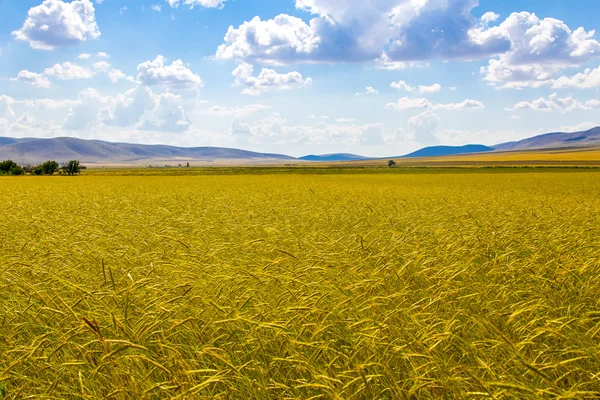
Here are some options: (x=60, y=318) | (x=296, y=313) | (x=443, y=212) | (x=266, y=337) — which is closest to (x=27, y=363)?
(x=60, y=318)

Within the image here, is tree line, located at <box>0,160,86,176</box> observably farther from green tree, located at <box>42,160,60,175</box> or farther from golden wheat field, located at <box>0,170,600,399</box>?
golden wheat field, located at <box>0,170,600,399</box>

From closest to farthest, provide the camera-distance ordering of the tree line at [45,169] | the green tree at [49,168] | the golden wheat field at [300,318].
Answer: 1. the golden wheat field at [300,318]
2. the tree line at [45,169]
3. the green tree at [49,168]

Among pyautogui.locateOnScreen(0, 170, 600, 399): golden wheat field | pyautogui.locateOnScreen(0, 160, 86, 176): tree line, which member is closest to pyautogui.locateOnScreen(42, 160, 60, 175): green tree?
pyautogui.locateOnScreen(0, 160, 86, 176): tree line

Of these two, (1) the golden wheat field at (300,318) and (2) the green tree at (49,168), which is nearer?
(1) the golden wheat field at (300,318)

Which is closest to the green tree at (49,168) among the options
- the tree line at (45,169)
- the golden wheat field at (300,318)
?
the tree line at (45,169)

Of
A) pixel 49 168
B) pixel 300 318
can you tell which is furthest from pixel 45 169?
pixel 300 318

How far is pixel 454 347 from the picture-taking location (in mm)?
3805

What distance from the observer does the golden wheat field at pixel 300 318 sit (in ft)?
10.7

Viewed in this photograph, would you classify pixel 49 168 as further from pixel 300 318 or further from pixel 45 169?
pixel 300 318

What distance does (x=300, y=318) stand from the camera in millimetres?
4086

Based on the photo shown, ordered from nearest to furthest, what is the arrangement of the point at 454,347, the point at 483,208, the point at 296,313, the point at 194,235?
the point at 454,347 < the point at 296,313 < the point at 194,235 < the point at 483,208

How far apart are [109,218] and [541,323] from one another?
9443 mm

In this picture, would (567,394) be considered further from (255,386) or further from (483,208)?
(483,208)

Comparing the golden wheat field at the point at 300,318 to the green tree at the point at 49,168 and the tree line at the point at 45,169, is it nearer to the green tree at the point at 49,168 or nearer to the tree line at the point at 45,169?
the tree line at the point at 45,169
